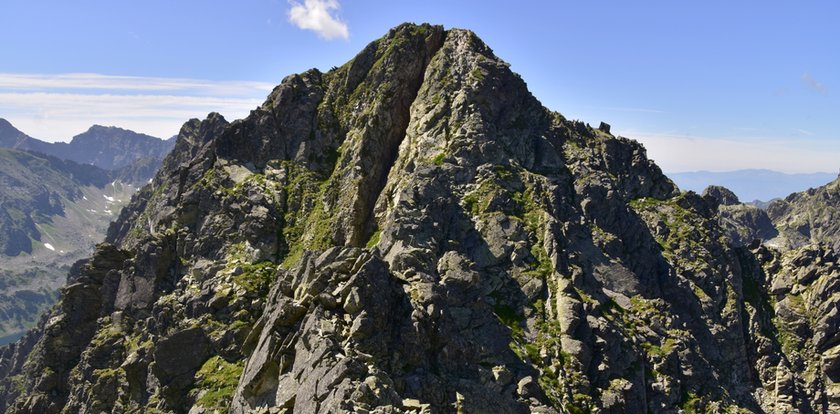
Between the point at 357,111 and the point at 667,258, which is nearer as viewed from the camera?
the point at 667,258

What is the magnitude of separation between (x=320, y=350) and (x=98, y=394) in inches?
2045

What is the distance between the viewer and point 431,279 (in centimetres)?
6319

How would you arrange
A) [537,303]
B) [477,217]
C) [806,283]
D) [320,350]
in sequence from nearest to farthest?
[320,350] < [537,303] < [477,217] < [806,283]

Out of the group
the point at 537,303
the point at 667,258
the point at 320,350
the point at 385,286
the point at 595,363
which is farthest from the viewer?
the point at 667,258

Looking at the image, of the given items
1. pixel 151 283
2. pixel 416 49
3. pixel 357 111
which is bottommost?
pixel 151 283

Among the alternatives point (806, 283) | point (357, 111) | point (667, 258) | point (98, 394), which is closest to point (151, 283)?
point (98, 394)

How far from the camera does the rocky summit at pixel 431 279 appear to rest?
54.5 m

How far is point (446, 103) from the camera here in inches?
4107

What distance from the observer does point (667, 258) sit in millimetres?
100375

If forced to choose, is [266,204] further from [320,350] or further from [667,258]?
[667,258]

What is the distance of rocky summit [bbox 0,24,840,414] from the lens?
54469 mm

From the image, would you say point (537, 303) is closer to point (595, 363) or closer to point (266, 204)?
point (595, 363)

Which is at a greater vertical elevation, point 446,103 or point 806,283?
point 446,103

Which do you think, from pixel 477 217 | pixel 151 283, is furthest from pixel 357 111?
pixel 151 283
